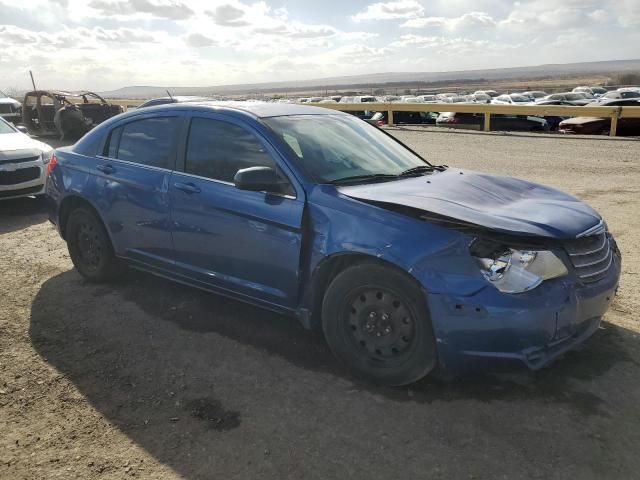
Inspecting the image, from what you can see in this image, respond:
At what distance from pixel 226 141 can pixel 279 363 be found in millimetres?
1644

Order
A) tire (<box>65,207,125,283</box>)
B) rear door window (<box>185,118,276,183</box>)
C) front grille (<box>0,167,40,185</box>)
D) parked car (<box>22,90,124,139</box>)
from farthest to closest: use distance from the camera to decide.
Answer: parked car (<box>22,90,124,139</box>) → front grille (<box>0,167,40,185</box>) → tire (<box>65,207,125,283</box>) → rear door window (<box>185,118,276,183</box>)

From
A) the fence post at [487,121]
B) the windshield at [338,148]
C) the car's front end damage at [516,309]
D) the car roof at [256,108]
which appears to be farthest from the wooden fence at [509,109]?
the car's front end damage at [516,309]

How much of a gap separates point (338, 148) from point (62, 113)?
15429mm

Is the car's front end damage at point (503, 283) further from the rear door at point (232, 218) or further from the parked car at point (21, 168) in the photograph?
the parked car at point (21, 168)

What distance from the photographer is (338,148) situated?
3.94m

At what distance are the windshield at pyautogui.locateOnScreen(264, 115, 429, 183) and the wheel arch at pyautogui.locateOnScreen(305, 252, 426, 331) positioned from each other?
55 centimetres

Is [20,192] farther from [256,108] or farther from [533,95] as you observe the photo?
[533,95]

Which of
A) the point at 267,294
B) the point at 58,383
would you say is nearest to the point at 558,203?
the point at 267,294

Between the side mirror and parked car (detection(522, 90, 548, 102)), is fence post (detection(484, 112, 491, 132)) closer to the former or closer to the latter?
the side mirror

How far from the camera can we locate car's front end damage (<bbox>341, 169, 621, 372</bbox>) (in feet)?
9.22

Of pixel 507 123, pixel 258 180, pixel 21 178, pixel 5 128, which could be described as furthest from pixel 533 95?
pixel 258 180

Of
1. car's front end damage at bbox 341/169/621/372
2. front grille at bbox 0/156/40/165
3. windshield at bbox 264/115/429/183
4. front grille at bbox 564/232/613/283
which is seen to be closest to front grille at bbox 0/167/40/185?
front grille at bbox 0/156/40/165

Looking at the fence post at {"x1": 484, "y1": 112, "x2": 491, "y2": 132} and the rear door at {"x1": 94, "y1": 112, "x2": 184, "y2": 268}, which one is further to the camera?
the fence post at {"x1": 484, "y1": 112, "x2": 491, "y2": 132}

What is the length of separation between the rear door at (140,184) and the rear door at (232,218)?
15cm
